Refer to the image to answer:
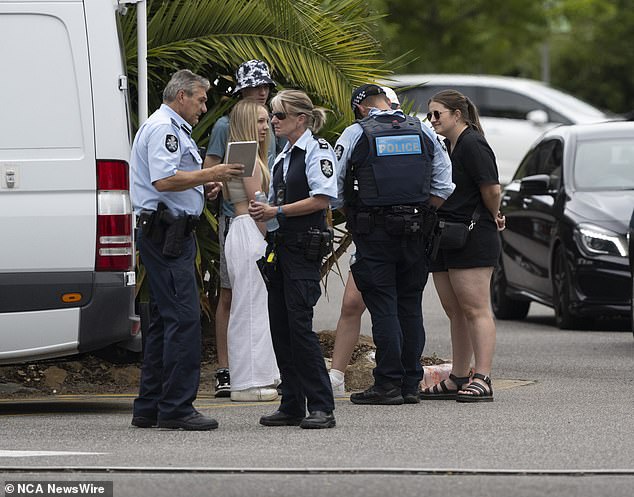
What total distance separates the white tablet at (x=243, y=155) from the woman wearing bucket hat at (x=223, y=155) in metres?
1.12

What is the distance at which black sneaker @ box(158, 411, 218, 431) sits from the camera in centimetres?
829

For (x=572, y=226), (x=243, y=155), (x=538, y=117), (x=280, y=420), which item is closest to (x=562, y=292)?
(x=572, y=226)

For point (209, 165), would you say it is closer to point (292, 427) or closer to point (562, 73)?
point (292, 427)

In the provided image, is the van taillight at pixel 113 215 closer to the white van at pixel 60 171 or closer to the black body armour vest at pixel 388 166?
the white van at pixel 60 171

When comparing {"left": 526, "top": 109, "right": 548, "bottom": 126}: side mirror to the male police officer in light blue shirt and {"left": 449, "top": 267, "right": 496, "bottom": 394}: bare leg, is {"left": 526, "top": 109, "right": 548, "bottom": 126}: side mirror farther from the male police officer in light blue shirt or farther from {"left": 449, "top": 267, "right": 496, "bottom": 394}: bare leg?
the male police officer in light blue shirt

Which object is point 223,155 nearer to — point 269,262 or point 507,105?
point 269,262

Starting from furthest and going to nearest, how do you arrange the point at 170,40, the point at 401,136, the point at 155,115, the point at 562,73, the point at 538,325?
the point at 562,73, the point at 538,325, the point at 170,40, the point at 401,136, the point at 155,115

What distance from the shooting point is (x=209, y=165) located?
9531mm

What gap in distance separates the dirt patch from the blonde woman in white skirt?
695mm

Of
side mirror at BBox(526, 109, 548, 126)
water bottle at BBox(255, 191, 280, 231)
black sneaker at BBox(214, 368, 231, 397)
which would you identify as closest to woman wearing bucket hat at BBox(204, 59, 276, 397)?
black sneaker at BBox(214, 368, 231, 397)

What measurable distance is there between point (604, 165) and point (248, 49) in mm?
4213

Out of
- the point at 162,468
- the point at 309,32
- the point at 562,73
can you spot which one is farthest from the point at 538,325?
the point at 562,73

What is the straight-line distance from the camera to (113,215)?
28.1 ft

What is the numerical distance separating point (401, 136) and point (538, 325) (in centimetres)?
599
